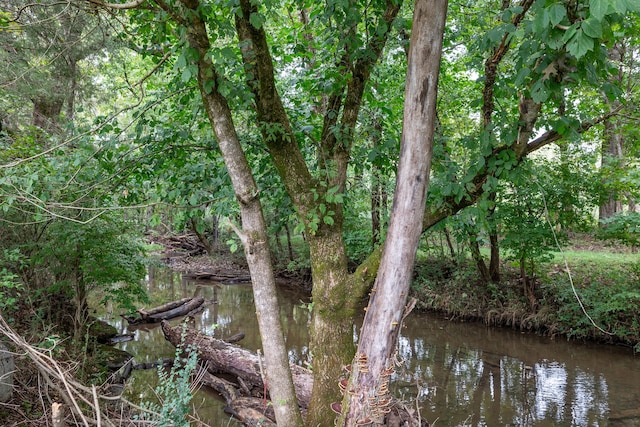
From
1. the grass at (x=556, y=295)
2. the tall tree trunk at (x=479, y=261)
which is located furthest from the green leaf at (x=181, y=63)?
the tall tree trunk at (x=479, y=261)

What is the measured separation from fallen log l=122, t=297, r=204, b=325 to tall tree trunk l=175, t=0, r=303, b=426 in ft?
24.7

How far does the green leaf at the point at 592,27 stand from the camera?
5.66 feet

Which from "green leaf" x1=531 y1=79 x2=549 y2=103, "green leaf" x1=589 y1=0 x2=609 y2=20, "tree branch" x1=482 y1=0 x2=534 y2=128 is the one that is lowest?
→ "green leaf" x1=531 y1=79 x2=549 y2=103

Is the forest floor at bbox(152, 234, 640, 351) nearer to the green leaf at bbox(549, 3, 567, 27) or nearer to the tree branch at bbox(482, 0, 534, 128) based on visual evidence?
the tree branch at bbox(482, 0, 534, 128)

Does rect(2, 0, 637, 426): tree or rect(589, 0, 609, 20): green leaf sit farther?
rect(2, 0, 637, 426): tree

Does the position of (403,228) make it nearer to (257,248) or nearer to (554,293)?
(257,248)

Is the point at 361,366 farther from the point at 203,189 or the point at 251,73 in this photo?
the point at 251,73

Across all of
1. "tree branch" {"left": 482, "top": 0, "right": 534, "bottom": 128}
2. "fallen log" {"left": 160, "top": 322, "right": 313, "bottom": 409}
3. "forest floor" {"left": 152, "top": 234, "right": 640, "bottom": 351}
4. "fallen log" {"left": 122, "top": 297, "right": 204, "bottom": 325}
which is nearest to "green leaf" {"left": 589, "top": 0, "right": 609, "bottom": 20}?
"tree branch" {"left": 482, "top": 0, "right": 534, "bottom": 128}

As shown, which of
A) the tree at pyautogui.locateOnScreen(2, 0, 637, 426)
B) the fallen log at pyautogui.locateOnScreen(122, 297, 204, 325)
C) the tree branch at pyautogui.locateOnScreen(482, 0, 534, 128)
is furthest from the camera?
the fallen log at pyautogui.locateOnScreen(122, 297, 204, 325)

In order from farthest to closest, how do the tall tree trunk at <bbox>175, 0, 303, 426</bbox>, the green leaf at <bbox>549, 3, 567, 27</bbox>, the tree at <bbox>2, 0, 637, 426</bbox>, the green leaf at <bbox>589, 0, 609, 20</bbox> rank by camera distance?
the tall tree trunk at <bbox>175, 0, 303, 426</bbox> → the tree at <bbox>2, 0, 637, 426</bbox> → the green leaf at <bbox>549, 3, 567, 27</bbox> → the green leaf at <bbox>589, 0, 609, 20</bbox>

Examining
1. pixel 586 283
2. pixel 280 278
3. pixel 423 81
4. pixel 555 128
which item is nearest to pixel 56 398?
pixel 423 81

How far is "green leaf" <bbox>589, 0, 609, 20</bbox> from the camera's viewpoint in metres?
1.57

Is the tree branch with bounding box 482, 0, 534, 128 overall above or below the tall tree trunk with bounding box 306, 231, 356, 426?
above

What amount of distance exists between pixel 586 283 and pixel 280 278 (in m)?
10.6
